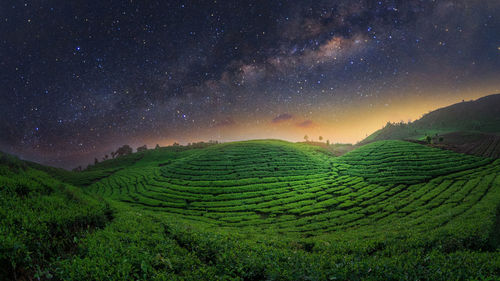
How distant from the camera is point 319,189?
122 feet

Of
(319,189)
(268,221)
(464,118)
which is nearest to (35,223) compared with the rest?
(268,221)

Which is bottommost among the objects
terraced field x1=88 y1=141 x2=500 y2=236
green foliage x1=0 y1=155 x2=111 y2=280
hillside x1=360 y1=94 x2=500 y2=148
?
terraced field x1=88 y1=141 x2=500 y2=236

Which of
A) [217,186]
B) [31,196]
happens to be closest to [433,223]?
[31,196]

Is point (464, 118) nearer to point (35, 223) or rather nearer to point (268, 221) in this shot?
point (268, 221)

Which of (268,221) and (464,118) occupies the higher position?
(464,118)

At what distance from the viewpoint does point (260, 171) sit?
167 feet

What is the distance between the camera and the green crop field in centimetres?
631

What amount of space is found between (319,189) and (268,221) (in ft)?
57.7

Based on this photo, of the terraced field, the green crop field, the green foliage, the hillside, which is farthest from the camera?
the hillside

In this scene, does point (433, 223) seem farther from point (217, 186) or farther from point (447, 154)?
point (447, 154)

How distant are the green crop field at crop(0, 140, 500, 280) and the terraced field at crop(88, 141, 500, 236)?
10.6 inches

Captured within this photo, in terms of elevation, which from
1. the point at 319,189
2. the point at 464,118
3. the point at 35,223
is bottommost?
the point at 319,189

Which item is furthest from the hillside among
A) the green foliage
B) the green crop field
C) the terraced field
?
the green foliage

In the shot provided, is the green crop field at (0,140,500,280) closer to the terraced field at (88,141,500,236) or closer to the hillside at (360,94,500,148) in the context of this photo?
the terraced field at (88,141,500,236)
